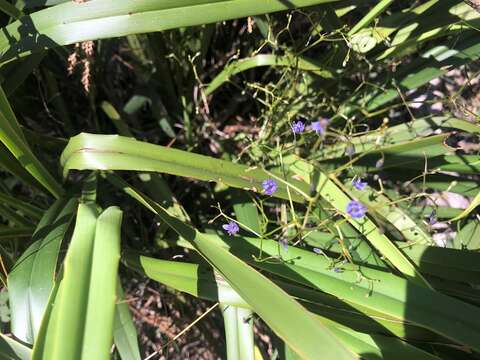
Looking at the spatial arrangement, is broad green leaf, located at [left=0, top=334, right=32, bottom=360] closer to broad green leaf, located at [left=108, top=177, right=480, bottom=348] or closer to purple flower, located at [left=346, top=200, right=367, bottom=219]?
broad green leaf, located at [left=108, top=177, right=480, bottom=348]

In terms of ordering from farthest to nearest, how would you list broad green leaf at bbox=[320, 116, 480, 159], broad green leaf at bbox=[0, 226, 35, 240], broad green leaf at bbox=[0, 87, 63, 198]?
broad green leaf at bbox=[320, 116, 480, 159] → broad green leaf at bbox=[0, 226, 35, 240] → broad green leaf at bbox=[0, 87, 63, 198]

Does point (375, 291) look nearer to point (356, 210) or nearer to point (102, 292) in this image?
point (356, 210)

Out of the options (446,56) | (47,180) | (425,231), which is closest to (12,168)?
(47,180)

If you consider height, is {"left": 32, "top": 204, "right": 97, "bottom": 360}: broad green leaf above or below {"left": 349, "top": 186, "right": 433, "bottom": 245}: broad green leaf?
below

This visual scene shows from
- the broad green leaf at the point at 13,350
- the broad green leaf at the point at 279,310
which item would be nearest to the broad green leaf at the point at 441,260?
the broad green leaf at the point at 279,310

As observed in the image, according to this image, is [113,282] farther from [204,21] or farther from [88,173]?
[88,173]

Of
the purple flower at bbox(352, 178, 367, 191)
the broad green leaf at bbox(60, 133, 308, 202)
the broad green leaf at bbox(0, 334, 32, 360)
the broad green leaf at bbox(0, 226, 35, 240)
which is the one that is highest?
the broad green leaf at bbox(60, 133, 308, 202)

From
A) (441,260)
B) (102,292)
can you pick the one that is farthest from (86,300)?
(441,260)

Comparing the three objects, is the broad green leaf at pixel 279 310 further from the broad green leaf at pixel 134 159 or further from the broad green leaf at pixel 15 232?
the broad green leaf at pixel 15 232

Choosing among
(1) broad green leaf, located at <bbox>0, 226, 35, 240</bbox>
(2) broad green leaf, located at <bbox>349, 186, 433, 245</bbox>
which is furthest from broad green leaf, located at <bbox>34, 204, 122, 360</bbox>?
(2) broad green leaf, located at <bbox>349, 186, 433, 245</bbox>
